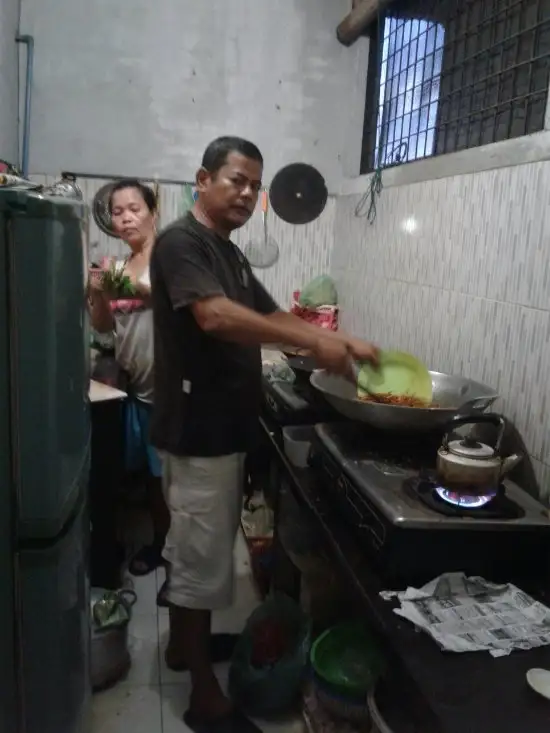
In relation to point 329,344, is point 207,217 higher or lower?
higher

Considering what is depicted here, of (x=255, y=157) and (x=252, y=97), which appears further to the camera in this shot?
(x=252, y=97)

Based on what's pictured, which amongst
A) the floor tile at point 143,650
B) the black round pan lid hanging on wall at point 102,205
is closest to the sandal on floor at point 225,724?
the floor tile at point 143,650

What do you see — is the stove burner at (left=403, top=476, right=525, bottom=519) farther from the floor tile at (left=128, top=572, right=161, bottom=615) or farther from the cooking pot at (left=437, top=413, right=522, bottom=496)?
the floor tile at (left=128, top=572, right=161, bottom=615)

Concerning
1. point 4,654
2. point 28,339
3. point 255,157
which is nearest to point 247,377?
point 255,157

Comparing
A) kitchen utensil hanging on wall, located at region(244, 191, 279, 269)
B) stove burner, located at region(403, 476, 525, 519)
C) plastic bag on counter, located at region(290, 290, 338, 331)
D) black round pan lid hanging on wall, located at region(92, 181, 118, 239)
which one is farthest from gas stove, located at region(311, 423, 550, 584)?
black round pan lid hanging on wall, located at region(92, 181, 118, 239)

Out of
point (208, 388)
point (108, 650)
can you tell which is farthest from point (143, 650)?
point (208, 388)

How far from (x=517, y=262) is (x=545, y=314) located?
188 mm

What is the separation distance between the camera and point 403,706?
1.29 metres

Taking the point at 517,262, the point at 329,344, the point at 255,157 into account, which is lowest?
the point at 329,344

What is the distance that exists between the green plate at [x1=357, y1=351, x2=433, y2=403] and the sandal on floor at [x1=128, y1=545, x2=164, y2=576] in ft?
4.66

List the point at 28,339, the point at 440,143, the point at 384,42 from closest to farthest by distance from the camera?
1. the point at 28,339
2. the point at 440,143
3. the point at 384,42

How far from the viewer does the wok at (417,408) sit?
4.47 ft

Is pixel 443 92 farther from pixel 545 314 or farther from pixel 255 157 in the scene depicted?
pixel 545 314

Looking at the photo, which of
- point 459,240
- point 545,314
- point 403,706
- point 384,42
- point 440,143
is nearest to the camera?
point 403,706
